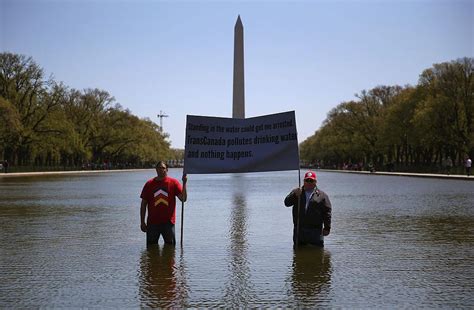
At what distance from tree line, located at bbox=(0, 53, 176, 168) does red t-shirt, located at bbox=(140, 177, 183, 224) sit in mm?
51239

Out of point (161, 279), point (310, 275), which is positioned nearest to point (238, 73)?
point (310, 275)

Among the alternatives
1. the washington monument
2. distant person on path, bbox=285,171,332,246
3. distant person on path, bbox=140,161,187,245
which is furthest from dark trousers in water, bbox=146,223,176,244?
the washington monument

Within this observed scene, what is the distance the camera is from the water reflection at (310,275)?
21.6ft

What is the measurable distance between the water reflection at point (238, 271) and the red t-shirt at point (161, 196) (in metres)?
1.19

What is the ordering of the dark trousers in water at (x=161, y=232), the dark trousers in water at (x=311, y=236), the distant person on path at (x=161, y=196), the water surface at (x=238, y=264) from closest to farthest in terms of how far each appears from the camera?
1. the water surface at (x=238, y=264)
2. the distant person on path at (x=161, y=196)
3. the dark trousers in water at (x=311, y=236)
4. the dark trousers in water at (x=161, y=232)

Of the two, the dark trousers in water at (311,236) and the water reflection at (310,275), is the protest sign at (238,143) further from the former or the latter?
the water reflection at (310,275)

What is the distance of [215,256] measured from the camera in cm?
938

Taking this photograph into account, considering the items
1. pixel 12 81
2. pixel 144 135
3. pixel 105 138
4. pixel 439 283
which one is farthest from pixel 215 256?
pixel 144 135

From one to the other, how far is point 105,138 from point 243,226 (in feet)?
277

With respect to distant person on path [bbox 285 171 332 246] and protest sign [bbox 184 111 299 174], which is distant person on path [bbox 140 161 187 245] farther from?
distant person on path [bbox 285 171 332 246]

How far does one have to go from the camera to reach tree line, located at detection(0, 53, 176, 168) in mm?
65625

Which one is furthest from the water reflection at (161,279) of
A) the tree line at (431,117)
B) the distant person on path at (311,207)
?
the tree line at (431,117)

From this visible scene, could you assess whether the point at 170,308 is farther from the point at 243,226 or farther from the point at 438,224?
the point at 438,224

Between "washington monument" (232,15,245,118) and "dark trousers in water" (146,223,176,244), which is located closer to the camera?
"dark trousers in water" (146,223,176,244)
